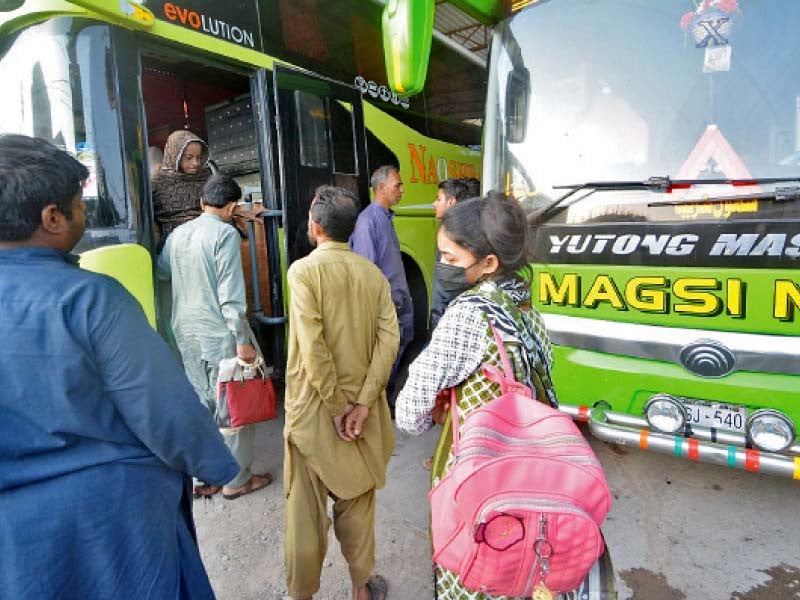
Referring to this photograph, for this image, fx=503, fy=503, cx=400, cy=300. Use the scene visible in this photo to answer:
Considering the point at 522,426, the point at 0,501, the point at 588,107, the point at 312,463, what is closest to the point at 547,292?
the point at 588,107

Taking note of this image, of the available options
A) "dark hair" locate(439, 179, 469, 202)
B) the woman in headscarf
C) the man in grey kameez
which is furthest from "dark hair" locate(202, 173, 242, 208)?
"dark hair" locate(439, 179, 469, 202)

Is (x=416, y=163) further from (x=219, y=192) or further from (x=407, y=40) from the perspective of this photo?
(x=407, y=40)

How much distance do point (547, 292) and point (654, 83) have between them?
3.74ft

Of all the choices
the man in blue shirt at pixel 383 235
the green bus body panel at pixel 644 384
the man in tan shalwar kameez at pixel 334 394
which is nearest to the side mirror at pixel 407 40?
the man in tan shalwar kameez at pixel 334 394

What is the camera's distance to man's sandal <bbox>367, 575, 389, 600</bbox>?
210 centimetres

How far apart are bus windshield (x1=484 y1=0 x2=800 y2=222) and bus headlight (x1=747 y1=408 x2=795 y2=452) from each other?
846mm

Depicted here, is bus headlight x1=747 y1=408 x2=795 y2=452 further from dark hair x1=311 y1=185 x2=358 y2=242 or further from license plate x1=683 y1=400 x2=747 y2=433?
dark hair x1=311 y1=185 x2=358 y2=242

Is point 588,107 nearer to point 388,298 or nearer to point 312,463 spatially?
point 388,298

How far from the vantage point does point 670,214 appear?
7.54 feet

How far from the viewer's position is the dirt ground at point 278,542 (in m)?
2.22

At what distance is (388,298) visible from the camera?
79.0 inches

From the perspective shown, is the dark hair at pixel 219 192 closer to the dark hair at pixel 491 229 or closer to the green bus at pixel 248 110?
the green bus at pixel 248 110

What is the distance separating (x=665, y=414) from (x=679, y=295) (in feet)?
1.75

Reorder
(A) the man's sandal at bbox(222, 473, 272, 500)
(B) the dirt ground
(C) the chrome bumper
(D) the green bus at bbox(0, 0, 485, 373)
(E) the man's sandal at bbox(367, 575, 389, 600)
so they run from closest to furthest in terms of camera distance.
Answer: (C) the chrome bumper, (E) the man's sandal at bbox(367, 575, 389, 600), (B) the dirt ground, (D) the green bus at bbox(0, 0, 485, 373), (A) the man's sandal at bbox(222, 473, 272, 500)
